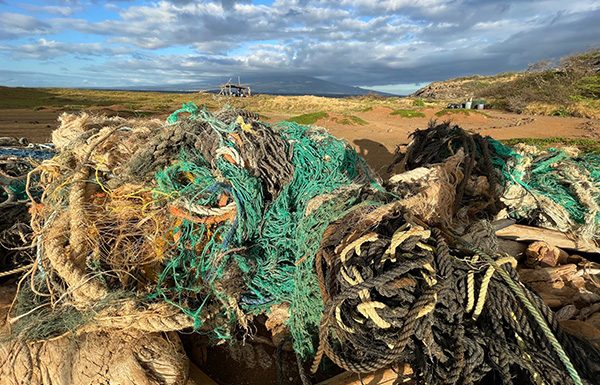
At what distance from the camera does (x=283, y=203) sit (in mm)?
2809

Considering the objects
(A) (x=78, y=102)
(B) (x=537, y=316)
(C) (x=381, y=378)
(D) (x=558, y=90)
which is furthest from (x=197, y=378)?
(A) (x=78, y=102)

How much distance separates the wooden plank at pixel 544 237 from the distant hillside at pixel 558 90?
50.9 ft

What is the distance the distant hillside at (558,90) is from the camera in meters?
18.4

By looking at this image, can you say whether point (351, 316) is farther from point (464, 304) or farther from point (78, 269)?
point (78, 269)

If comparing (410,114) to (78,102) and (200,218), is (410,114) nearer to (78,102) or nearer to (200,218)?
(200,218)

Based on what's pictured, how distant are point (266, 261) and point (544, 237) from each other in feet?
9.08

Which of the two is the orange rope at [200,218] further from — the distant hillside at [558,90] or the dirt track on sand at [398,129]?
the distant hillside at [558,90]

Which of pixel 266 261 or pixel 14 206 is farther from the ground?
pixel 14 206

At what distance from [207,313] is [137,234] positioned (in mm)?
722

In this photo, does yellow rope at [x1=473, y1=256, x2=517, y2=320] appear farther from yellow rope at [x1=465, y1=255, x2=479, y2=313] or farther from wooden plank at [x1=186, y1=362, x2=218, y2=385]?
wooden plank at [x1=186, y1=362, x2=218, y2=385]

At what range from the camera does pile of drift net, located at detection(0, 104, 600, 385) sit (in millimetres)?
1674

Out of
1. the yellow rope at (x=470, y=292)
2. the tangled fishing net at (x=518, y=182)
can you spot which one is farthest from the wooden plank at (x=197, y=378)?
the tangled fishing net at (x=518, y=182)

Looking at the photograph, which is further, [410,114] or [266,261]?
[410,114]

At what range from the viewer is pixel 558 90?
68.8 ft
